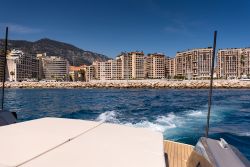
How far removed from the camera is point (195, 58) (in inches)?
5743

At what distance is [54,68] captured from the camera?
561 feet

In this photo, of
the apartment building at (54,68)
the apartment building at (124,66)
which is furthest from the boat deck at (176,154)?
the apartment building at (54,68)

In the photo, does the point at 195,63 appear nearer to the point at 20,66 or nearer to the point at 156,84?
the point at 156,84

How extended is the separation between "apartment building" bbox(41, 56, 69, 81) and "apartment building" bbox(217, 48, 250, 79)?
9358cm

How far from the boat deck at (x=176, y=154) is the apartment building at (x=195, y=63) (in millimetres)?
135261

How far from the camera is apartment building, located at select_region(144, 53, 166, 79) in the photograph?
468ft

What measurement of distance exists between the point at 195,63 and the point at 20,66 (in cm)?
9920

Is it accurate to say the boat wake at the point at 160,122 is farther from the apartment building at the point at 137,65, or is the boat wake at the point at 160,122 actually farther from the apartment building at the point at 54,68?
the apartment building at the point at 54,68

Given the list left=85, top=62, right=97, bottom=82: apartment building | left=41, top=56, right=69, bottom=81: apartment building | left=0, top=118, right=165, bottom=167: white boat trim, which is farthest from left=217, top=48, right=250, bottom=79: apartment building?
left=0, top=118, right=165, bottom=167: white boat trim

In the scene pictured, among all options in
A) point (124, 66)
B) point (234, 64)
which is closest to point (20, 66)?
point (124, 66)

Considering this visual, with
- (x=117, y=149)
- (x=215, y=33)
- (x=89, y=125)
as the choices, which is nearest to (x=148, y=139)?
(x=117, y=149)

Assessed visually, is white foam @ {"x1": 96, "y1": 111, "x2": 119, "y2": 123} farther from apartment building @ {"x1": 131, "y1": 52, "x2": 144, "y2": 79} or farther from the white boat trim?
apartment building @ {"x1": 131, "y1": 52, "x2": 144, "y2": 79}

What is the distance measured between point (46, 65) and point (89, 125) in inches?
6994

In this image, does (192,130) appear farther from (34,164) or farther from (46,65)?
(46,65)
